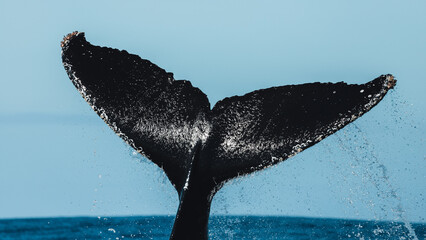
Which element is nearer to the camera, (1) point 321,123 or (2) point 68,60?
(1) point 321,123

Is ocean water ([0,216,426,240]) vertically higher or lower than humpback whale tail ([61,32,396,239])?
higher

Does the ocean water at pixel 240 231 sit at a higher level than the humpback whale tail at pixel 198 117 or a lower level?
higher

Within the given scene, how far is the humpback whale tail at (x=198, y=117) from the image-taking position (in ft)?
20.8

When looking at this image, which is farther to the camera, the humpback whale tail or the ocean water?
the ocean water

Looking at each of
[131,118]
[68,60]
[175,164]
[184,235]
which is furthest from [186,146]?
[68,60]

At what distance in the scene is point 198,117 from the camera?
6.80m

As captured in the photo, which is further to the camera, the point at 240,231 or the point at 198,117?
the point at 240,231

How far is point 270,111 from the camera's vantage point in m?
6.67

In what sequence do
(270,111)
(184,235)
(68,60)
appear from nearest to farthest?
(184,235), (270,111), (68,60)

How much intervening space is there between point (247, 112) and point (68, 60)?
6.31 ft

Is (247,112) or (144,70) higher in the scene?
(144,70)

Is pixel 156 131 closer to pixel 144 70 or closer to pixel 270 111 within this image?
pixel 144 70

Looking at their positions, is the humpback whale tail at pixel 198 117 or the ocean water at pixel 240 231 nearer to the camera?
the humpback whale tail at pixel 198 117

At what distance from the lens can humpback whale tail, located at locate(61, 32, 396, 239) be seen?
635cm
